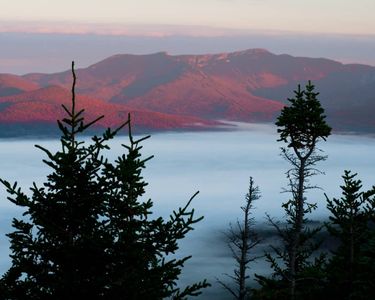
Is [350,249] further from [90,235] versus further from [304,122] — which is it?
[90,235]

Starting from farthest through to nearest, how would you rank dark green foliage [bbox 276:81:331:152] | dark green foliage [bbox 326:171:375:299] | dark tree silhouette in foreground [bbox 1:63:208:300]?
dark green foliage [bbox 276:81:331:152]
dark green foliage [bbox 326:171:375:299]
dark tree silhouette in foreground [bbox 1:63:208:300]

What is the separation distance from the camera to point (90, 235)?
9.52 m

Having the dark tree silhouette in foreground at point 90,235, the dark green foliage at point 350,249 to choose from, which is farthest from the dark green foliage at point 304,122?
the dark tree silhouette in foreground at point 90,235

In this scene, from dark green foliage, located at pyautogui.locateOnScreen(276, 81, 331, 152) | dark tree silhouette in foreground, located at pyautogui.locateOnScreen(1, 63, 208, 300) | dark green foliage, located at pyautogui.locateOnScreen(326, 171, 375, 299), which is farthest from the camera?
dark green foliage, located at pyautogui.locateOnScreen(276, 81, 331, 152)

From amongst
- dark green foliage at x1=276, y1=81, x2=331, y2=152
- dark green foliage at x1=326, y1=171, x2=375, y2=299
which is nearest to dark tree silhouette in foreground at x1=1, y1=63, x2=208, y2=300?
dark green foliage at x1=326, y1=171, x2=375, y2=299

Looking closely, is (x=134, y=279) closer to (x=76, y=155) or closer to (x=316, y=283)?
(x=76, y=155)

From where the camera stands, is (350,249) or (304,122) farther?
(304,122)

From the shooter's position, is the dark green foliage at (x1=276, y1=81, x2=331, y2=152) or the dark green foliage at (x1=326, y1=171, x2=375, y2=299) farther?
the dark green foliage at (x1=276, y1=81, x2=331, y2=152)

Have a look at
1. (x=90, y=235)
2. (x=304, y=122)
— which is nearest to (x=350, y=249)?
(x=304, y=122)

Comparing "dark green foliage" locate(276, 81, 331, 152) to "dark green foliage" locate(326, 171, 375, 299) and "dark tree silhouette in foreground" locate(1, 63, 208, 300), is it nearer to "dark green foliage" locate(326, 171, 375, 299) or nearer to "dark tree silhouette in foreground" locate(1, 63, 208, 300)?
"dark green foliage" locate(326, 171, 375, 299)

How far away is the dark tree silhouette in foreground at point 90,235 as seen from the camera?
30.7 ft

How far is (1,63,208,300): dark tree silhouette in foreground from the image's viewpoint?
9344 mm

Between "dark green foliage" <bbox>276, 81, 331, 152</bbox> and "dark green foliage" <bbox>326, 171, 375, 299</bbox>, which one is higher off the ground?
"dark green foliage" <bbox>276, 81, 331, 152</bbox>

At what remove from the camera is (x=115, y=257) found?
952cm
